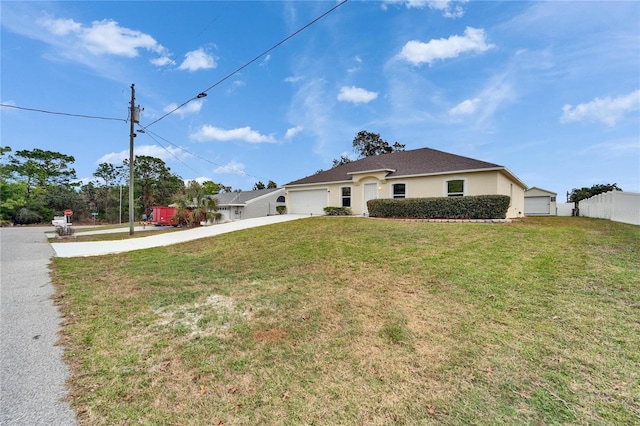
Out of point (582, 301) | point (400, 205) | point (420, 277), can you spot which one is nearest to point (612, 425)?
point (582, 301)

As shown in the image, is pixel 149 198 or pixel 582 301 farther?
pixel 149 198

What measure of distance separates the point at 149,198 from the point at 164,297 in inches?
1775

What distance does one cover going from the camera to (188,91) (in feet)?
41.2

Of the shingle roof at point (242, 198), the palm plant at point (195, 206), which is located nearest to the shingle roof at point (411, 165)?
the palm plant at point (195, 206)

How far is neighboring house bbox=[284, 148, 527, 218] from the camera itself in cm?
1502

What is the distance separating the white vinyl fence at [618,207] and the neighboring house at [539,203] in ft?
22.2

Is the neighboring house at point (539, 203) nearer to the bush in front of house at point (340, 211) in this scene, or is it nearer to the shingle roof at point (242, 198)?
the bush in front of house at point (340, 211)

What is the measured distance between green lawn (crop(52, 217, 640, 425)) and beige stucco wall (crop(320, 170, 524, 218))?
8.09m

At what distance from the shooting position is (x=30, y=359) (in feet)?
10.0

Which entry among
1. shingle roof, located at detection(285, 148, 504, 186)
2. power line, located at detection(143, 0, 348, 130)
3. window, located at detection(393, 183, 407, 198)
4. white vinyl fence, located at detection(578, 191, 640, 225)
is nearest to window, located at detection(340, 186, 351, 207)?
shingle roof, located at detection(285, 148, 504, 186)

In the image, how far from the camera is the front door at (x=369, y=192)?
18.2m

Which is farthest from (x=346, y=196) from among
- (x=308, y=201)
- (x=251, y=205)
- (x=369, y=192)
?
(x=251, y=205)

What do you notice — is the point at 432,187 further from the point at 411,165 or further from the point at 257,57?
the point at 257,57

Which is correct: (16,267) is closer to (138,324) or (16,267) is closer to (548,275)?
(138,324)
